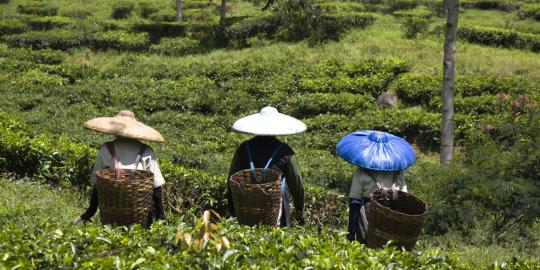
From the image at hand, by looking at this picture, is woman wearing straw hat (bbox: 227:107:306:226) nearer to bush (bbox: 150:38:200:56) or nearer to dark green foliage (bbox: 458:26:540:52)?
bush (bbox: 150:38:200:56)

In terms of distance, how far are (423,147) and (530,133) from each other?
5.02m

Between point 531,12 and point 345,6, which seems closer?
point 531,12

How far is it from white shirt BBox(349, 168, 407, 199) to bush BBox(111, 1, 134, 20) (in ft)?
87.9

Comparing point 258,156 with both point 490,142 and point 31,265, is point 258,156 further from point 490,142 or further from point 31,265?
point 490,142

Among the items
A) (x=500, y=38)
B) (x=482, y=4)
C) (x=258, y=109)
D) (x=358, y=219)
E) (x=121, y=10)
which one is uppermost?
(x=482, y=4)

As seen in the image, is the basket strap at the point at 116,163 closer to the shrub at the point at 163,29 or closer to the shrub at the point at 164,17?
the shrub at the point at 163,29

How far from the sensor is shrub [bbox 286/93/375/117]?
13.3m

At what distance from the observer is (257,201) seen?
411 cm

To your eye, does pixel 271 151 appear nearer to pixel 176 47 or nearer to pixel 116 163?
pixel 116 163

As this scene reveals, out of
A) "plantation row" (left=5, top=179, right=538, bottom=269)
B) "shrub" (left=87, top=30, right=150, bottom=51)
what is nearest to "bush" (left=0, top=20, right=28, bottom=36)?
"shrub" (left=87, top=30, right=150, bottom=51)

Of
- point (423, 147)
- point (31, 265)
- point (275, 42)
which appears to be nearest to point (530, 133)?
point (423, 147)

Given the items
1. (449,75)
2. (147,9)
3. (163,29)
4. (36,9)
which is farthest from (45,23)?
(449,75)

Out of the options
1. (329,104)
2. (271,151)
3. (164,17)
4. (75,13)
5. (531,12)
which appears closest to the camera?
(271,151)

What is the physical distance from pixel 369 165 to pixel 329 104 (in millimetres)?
9072
